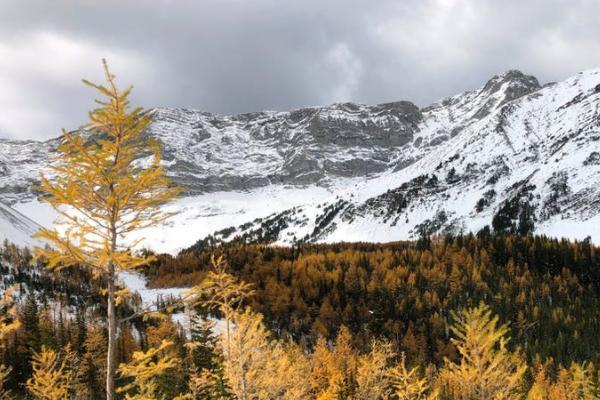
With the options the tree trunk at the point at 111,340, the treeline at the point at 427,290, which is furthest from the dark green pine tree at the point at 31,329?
the tree trunk at the point at 111,340

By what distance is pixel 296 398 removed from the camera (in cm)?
2725

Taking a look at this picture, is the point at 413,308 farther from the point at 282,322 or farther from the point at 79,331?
the point at 79,331

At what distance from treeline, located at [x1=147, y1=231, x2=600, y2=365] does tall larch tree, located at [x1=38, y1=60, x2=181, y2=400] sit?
316ft

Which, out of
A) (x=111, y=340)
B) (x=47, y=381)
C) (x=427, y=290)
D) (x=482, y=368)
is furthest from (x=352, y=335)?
(x=111, y=340)

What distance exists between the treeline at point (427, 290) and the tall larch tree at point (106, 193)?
96.4 meters

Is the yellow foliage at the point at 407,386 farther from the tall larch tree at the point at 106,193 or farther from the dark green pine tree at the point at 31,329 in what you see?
the dark green pine tree at the point at 31,329

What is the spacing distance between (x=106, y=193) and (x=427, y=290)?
142620 millimetres

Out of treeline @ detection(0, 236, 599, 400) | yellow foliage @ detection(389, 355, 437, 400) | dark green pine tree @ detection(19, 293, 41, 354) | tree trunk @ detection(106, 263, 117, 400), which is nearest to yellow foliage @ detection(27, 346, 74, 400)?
treeline @ detection(0, 236, 599, 400)

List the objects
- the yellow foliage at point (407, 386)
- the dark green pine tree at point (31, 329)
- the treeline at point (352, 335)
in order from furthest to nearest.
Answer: the dark green pine tree at point (31, 329)
the yellow foliage at point (407, 386)
the treeline at point (352, 335)

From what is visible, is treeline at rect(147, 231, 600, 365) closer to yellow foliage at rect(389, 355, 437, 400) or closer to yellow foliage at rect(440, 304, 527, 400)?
yellow foliage at rect(389, 355, 437, 400)

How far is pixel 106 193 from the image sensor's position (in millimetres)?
10969

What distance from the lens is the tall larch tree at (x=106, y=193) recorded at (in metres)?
10.5

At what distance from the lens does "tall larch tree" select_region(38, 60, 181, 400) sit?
1051cm

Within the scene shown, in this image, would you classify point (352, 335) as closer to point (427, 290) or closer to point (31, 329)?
point (427, 290)
